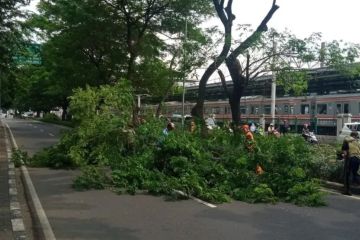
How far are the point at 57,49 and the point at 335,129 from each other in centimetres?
2007

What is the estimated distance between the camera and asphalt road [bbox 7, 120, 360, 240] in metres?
8.11

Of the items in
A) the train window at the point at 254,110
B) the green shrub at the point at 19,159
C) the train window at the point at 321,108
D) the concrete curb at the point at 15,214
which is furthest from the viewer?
the train window at the point at 254,110

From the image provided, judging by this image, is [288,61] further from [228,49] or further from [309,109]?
[309,109]

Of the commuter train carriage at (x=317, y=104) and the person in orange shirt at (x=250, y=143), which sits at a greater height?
the commuter train carriage at (x=317, y=104)

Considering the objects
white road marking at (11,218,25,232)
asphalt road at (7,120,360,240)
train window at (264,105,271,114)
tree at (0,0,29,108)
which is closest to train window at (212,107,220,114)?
train window at (264,105,271,114)

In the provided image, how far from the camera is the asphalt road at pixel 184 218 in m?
8.11

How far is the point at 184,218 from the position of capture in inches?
367

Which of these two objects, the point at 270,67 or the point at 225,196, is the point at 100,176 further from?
the point at 270,67

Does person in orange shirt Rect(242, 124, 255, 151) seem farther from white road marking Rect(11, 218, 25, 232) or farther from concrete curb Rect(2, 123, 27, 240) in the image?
white road marking Rect(11, 218, 25, 232)

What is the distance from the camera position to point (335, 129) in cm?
3800

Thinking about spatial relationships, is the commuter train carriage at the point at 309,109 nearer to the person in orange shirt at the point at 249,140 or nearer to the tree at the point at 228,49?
the tree at the point at 228,49

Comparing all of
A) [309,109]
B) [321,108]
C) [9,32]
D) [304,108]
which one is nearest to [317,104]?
[321,108]

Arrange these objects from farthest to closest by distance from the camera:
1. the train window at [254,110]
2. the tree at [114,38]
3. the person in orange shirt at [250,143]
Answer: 1. the train window at [254,110]
2. the tree at [114,38]
3. the person in orange shirt at [250,143]

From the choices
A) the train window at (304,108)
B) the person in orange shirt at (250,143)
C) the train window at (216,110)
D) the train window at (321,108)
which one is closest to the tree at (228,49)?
the person in orange shirt at (250,143)
